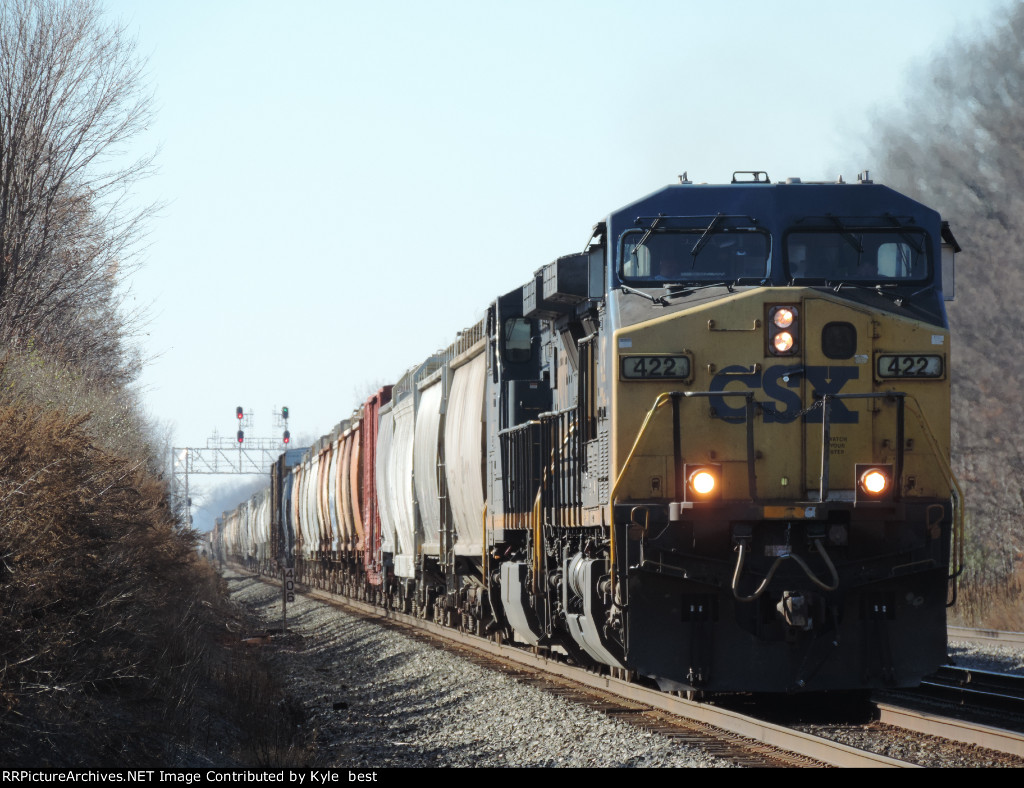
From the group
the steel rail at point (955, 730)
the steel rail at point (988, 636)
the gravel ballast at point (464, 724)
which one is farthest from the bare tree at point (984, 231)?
the steel rail at point (955, 730)

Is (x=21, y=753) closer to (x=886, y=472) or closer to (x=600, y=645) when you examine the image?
(x=600, y=645)

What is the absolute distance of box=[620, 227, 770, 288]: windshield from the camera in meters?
9.75

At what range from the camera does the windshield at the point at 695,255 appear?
9750 mm

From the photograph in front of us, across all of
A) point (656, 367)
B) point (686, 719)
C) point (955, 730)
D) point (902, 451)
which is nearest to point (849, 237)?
point (902, 451)

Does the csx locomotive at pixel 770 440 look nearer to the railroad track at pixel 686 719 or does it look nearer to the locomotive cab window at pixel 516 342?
the railroad track at pixel 686 719

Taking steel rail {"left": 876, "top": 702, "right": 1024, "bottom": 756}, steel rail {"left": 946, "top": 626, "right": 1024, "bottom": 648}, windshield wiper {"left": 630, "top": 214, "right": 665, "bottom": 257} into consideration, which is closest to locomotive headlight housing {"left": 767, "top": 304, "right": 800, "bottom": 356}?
windshield wiper {"left": 630, "top": 214, "right": 665, "bottom": 257}

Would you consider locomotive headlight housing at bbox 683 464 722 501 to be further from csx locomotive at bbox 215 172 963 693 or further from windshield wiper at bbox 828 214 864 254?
windshield wiper at bbox 828 214 864 254

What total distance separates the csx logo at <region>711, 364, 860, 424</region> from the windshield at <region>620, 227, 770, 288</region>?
868 millimetres

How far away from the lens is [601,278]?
10062 millimetres

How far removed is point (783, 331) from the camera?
30.4 feet

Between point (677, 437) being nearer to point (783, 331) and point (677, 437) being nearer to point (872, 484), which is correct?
point (783, 331)

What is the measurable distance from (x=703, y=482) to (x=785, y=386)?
97 cm

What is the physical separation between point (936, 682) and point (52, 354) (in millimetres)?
15803
